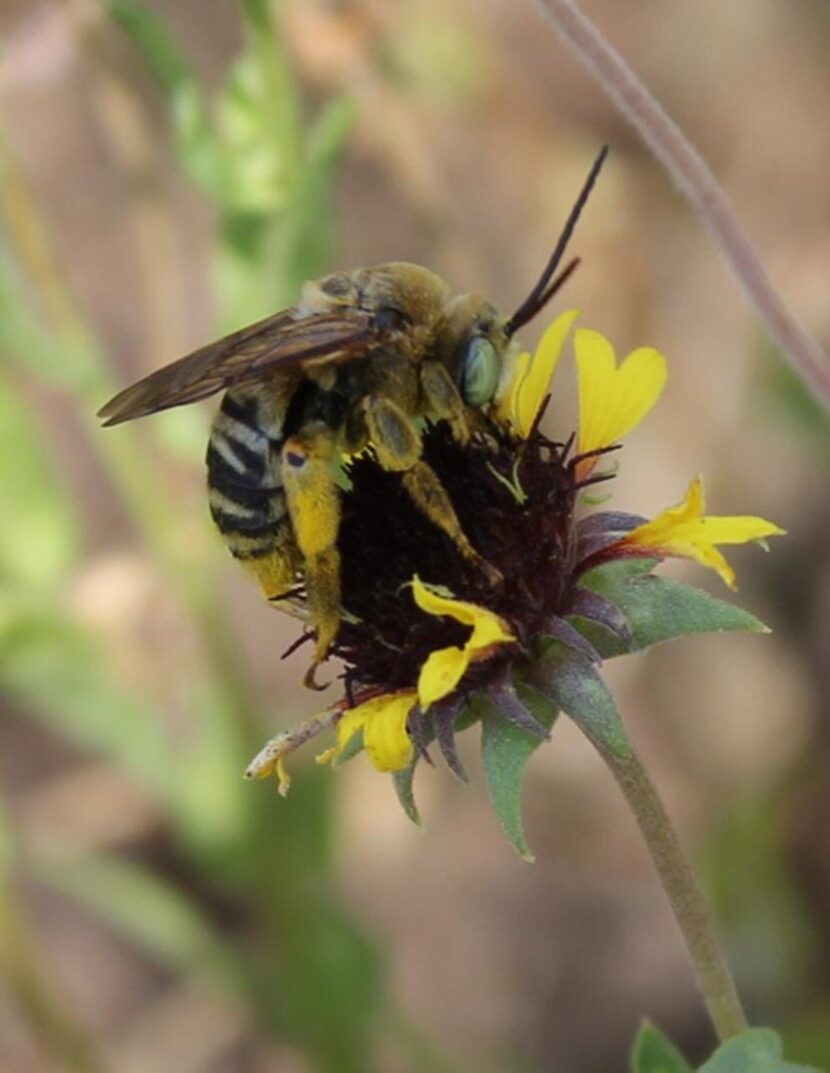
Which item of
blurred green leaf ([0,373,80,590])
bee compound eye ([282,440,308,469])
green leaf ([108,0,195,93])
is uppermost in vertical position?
green leaf ([108,0,195,93])

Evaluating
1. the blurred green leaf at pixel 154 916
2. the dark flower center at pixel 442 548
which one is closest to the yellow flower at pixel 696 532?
the dark flower center at pixel 442 548

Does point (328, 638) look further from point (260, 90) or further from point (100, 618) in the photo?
point (100, 618)

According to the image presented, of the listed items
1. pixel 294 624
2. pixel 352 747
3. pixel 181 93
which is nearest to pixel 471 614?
pixel 352 747

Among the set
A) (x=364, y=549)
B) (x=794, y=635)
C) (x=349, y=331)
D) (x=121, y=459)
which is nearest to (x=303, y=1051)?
(x=121, y=459)

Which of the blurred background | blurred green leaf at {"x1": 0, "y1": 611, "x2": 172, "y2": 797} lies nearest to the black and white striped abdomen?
the blurred background

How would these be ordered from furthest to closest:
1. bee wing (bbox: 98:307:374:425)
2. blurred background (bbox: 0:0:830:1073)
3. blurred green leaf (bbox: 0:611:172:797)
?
1. blurred green leaf (bbox: 0:611:172:797)
2. blurred background (bbox: 0:0:830:1073)
3. bee wing (bbox: 98:307:374:425)

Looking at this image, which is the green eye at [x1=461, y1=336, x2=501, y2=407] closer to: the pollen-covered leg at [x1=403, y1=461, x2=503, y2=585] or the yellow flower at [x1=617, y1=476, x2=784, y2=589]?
the pollen-covered leg at [x1=403, y1=461, x2=503, y2=585]
